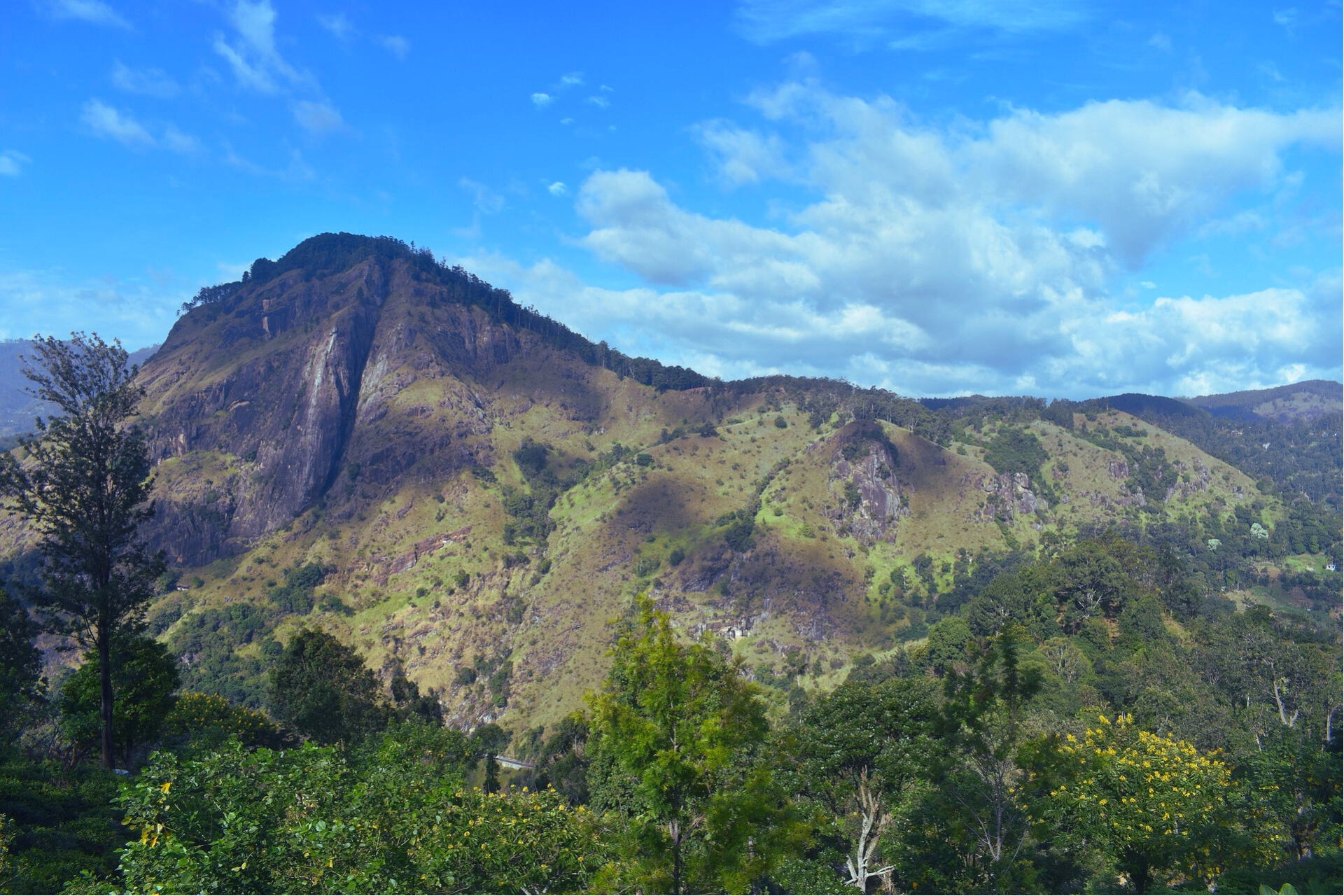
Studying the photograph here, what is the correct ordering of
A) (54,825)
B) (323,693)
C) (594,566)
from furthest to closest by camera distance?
(594,566) → (323,693) → (54,825)

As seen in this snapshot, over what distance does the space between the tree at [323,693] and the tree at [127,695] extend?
546 inches

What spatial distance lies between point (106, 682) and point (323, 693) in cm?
2188

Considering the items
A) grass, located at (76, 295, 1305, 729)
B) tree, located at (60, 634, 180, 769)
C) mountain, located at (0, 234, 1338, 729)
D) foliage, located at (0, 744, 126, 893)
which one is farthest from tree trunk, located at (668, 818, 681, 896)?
mountain, located at (0, 234, 1338, 729)

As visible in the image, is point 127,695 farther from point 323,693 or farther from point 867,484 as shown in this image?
point 867,484

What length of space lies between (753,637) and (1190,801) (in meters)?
123

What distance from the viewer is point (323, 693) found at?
164 ft

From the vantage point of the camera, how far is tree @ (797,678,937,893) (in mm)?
26969

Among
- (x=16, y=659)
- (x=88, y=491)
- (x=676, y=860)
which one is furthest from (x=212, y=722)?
(x=676, y=860)

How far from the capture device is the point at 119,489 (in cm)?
2886

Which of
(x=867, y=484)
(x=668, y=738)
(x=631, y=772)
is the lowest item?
(x=631, y=772)

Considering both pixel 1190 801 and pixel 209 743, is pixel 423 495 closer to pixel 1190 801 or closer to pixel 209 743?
pixel 209 743

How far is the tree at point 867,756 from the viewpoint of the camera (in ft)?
88.5

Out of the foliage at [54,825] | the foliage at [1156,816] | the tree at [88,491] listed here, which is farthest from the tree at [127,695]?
the foliage at [1156,816]

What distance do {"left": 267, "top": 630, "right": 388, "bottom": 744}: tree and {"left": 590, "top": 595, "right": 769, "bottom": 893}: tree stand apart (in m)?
41.0
